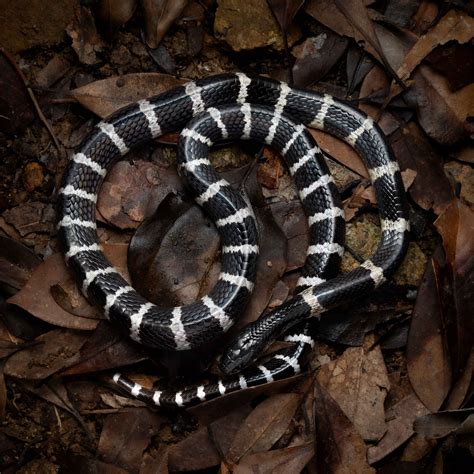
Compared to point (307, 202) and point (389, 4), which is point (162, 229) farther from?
point (389, 4)

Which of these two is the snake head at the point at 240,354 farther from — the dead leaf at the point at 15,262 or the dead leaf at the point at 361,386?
the dead leaf at the point at 15,262

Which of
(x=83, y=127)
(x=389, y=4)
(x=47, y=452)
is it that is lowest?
(x=47, y=452)

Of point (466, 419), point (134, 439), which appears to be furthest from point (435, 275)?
point (134, 439)

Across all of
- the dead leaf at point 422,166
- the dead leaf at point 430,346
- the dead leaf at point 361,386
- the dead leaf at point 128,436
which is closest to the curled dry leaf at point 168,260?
the dead leaf at point 128,436

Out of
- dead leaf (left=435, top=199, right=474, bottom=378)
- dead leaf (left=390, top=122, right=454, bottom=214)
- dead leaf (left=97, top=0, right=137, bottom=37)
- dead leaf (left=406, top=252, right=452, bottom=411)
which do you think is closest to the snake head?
dead leaf (left=406, top=252, right=452, bottom=411)

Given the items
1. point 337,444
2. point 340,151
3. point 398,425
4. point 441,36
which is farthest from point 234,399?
point 441,36

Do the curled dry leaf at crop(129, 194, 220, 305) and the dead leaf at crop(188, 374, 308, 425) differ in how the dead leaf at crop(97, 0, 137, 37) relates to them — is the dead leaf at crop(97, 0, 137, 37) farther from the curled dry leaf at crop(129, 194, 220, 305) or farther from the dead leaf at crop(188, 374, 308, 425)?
the dead leaf at crop(188, 374, 308, 425)
